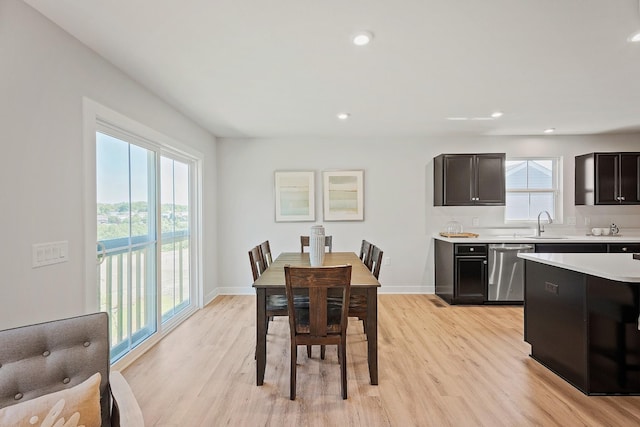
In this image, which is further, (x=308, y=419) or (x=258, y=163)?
(x=258, y=163)

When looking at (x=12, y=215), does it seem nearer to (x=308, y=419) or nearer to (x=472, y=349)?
(x=308, y=419)

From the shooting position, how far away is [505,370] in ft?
8.70

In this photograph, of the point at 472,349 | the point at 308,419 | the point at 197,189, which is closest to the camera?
the point at 308,419

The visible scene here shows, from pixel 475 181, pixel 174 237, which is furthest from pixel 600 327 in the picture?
pixel 174 237

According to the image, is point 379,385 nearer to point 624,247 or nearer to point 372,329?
point 372,329

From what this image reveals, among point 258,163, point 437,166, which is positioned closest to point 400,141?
point 437,166

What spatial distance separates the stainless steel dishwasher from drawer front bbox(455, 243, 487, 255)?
0.10 metres

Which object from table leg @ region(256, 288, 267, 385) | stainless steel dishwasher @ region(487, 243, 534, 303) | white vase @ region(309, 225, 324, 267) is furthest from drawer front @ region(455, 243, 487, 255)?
table leg @ region(256, 288, 267, 385)

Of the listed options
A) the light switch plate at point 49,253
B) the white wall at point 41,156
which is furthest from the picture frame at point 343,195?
the light switch plate at point 49,253

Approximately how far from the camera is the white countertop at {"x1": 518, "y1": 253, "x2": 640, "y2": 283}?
2018 mm

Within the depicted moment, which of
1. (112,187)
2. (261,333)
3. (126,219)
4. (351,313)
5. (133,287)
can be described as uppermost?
(112,187)

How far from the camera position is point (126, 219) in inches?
110

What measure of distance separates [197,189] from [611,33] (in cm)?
428

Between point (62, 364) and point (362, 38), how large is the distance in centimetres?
233
